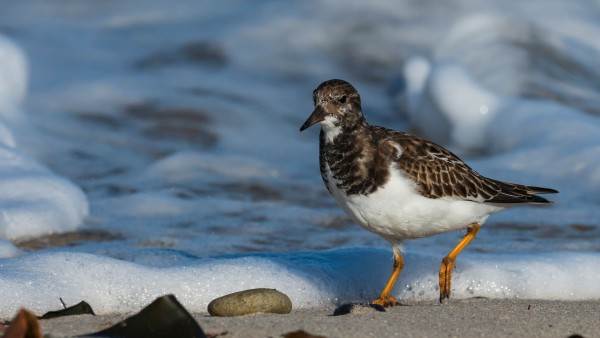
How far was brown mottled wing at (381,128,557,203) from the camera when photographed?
13.9ft

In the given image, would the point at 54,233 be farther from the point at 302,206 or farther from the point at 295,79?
the point at 295,79

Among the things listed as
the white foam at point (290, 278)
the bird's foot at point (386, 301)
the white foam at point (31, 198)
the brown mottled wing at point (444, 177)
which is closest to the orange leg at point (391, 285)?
the bird's foot at point (386, 301)

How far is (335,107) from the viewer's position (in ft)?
14.3

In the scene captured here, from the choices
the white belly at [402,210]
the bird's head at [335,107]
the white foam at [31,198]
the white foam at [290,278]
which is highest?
the bird's head at [335,107]

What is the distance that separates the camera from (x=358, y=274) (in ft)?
15.8

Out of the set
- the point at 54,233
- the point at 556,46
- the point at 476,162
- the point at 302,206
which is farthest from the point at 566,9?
the point at 54,233

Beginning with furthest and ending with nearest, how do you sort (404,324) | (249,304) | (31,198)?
1. (31,198)
2. (249,304)
3. (404,324)

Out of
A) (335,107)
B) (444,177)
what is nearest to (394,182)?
(444,177)

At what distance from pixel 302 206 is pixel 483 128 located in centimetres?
288

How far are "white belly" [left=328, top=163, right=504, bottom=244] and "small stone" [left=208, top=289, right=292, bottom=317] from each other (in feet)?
1.62

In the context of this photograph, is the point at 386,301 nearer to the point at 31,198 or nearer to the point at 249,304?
the point at 249,304

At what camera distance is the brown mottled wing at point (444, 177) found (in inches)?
167

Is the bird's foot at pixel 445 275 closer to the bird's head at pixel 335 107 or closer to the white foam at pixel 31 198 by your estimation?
the bird's head at pixel 335 107

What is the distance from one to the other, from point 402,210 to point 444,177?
28 cm
